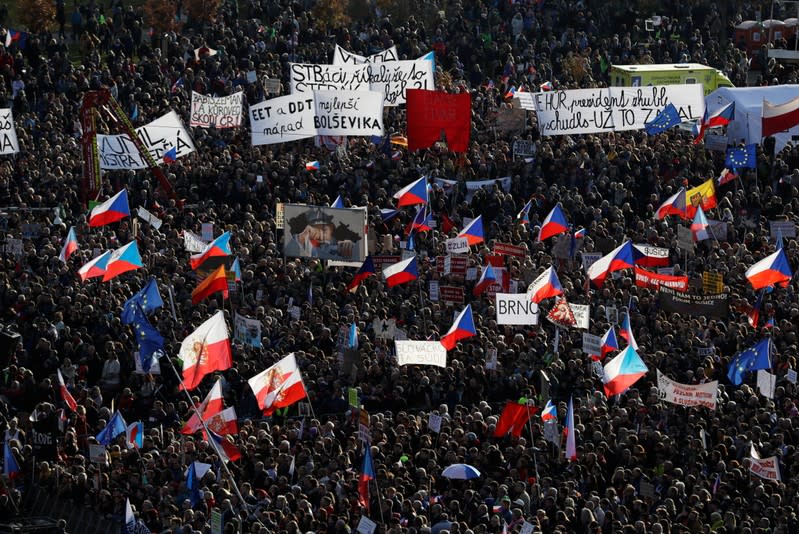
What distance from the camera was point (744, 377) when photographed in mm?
26969

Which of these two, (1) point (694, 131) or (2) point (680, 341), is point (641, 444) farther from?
(1) point (694, 131)

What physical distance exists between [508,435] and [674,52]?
73.2 ft

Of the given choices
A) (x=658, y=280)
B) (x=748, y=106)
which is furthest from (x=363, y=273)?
(x=748, y=106)

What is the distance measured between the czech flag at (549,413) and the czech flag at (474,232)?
6.77m

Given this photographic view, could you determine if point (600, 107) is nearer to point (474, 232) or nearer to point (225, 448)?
point (474, 232)

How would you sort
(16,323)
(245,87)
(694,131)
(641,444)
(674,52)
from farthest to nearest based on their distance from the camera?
(674,52) → (245,87) → (694,131) → (16,323) → (641,444)

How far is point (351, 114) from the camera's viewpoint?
Answer: 36875 mm

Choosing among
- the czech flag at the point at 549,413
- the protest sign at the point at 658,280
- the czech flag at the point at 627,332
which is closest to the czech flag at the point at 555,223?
the protest sign at the point at 658,280

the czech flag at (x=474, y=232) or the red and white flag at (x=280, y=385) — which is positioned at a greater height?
the red and white flag at (x=280, y=385)

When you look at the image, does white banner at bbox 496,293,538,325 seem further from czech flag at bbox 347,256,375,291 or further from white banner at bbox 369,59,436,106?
white banner at bbox 369,59,436,106

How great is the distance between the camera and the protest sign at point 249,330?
28562 mm

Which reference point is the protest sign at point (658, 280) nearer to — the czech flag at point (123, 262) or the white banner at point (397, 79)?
the czech flag at point (123, 262)

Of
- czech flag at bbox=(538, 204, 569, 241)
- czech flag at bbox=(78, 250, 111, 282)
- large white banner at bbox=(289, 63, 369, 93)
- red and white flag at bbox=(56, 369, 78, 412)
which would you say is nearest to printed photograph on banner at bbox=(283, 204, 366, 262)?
czech flag at bbox=(538, 204, 569, 241)

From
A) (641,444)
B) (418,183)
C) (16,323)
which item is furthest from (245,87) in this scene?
(641,444)
